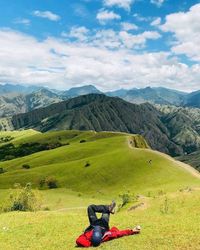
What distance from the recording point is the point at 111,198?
117 meters

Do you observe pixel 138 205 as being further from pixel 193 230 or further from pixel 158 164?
pixel 158 164

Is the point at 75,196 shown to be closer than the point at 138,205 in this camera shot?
No

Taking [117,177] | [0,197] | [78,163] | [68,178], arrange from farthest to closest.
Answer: [78,163] → [68,178] → [117,177] → [0,197]

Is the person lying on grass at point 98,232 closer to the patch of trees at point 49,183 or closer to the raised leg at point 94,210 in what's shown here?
the raised leg at point 94,210

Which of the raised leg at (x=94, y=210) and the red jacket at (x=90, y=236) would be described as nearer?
the red jacket at (x=90, y=236)

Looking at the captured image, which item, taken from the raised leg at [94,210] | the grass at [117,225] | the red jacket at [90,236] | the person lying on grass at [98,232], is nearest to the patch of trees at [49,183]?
the grass at [117,225]

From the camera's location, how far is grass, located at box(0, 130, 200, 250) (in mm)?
29359

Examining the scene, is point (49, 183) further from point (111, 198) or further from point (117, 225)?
point (117, 225)

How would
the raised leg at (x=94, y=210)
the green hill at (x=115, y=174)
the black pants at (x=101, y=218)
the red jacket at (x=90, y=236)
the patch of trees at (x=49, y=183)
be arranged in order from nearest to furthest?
the red jacket at (x=90, y=236)
the black pants at (x=101, y=218)
the raised leg at (x=94, y=210)
the green hill at (x=115, y=174)
the patch of trees at (x=49, y=183)

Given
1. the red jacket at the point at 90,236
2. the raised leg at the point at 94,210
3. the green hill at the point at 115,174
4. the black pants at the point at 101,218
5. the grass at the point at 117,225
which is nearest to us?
the grass at the point at 117,225

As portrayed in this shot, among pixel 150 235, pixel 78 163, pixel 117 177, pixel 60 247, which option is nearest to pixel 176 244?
pixel 150 235

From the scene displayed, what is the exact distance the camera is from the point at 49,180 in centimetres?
14650

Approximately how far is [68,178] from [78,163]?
1441 cm

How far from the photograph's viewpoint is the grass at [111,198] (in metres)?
29.4
